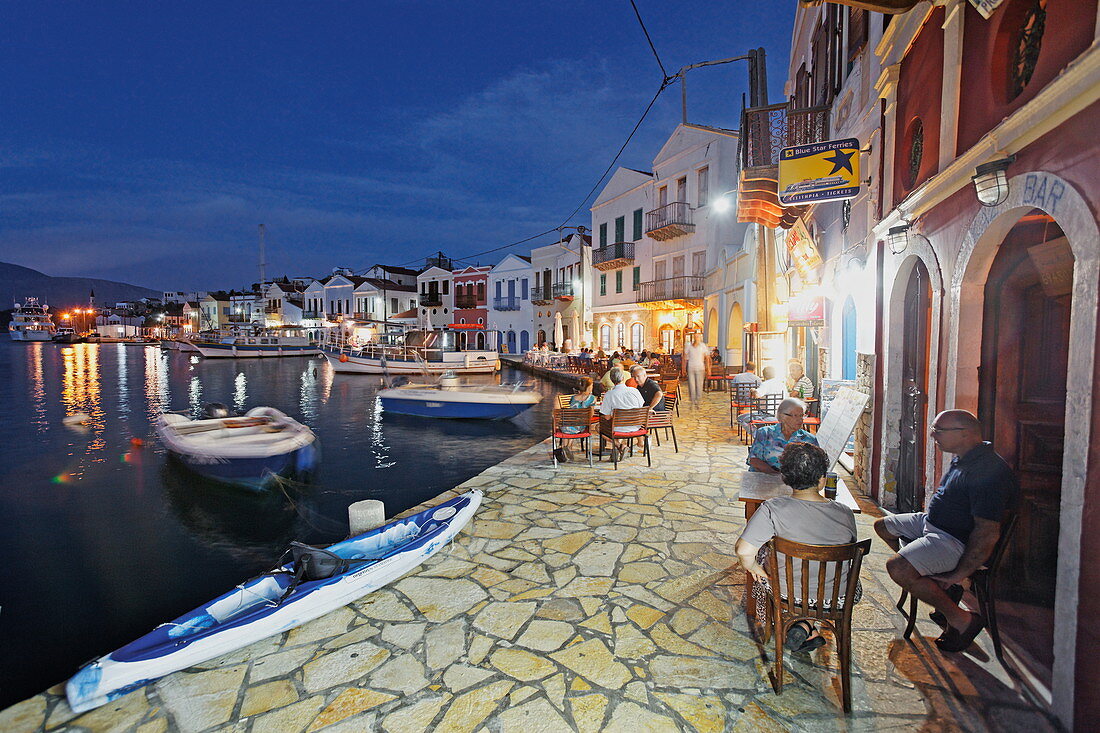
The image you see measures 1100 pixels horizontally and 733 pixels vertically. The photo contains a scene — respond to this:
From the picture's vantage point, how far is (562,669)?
3.18 m

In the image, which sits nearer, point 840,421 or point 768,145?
point 840,421

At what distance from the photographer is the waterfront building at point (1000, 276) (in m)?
2.45

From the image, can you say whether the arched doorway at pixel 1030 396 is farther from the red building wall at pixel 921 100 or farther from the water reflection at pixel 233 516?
the water reflection at pixel 233 516

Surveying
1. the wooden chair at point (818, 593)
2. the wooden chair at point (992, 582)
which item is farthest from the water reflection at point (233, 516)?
the wooden chair at point (992, 582)

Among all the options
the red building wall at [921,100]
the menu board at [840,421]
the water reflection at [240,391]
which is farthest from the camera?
the water reflection at [240,391]

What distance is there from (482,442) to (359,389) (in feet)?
46.9

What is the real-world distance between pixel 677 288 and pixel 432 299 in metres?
29.8

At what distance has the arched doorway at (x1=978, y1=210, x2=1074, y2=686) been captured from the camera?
3398 mm

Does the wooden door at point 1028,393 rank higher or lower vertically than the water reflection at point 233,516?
higher

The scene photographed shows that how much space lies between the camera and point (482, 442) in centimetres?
1373

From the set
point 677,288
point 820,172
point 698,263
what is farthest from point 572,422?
point 698,263

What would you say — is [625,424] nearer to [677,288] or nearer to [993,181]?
[993,181]

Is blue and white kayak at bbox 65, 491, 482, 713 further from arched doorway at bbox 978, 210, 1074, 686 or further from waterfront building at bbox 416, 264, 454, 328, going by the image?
waterfront building at bbox 416, 264, 454, 328

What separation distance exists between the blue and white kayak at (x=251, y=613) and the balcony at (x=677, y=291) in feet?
69.1
